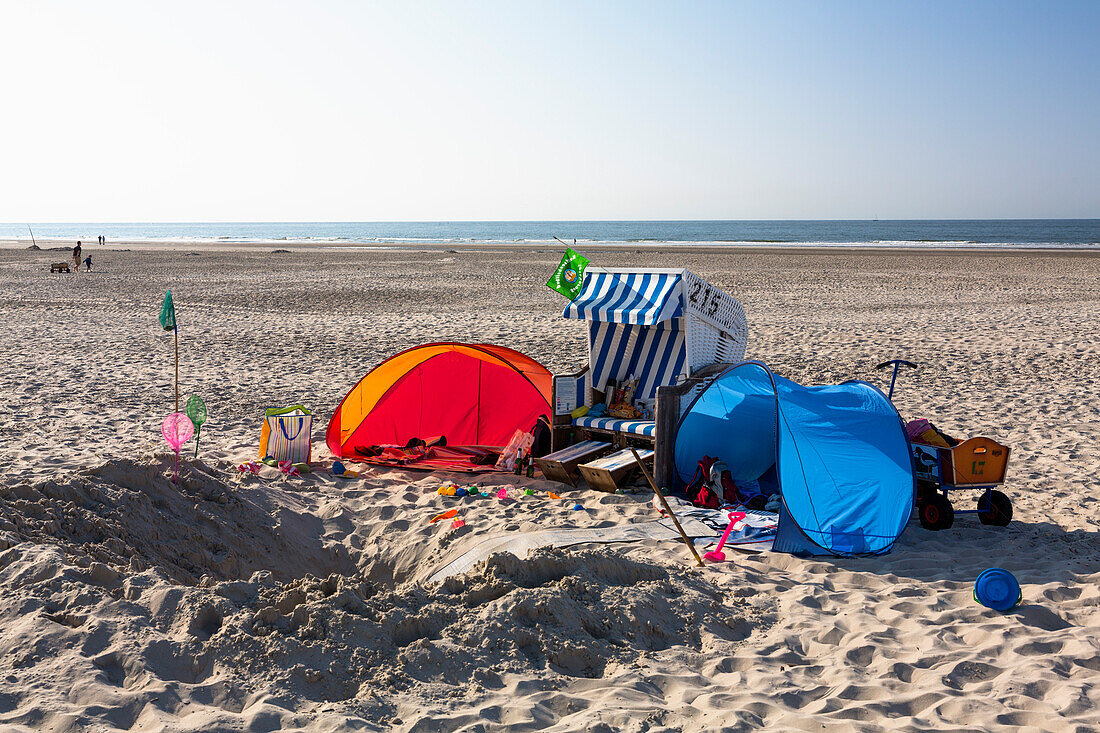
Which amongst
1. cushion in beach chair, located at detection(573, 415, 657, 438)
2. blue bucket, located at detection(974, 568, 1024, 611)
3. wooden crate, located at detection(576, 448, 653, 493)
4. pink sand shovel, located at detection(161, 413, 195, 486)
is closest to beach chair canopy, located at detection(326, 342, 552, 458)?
cushion in beach chair, located at detection(573, 415, 657, 438)

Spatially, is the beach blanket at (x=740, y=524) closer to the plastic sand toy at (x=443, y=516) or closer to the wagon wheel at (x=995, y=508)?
the wagon wheel at (x=995, y=508)

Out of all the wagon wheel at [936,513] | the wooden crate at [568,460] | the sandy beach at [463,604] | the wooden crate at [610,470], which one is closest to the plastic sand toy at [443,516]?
the sandy beach at [463,604]

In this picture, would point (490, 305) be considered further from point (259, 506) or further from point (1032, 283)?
point (1032, 283)

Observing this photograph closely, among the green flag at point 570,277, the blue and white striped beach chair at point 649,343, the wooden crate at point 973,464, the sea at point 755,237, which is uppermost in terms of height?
the sea at point 755,237

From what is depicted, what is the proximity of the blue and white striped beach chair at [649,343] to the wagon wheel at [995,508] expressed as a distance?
241 centimetres

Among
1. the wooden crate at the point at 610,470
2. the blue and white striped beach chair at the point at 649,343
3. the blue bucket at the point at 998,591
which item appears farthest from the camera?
the blue and white striped beach chair at the point at 649,343

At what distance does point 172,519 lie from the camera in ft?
18.8

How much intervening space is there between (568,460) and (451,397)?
2.12 metres

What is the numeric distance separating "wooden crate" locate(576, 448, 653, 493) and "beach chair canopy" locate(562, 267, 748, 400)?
874 millimetres

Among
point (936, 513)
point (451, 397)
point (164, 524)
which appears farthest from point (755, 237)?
point (164, 524)

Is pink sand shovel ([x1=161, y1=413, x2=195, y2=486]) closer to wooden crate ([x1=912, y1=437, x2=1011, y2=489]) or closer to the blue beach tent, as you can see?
the blue beach tent

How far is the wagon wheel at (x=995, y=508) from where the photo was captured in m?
6.32

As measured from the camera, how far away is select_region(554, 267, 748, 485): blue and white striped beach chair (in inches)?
293

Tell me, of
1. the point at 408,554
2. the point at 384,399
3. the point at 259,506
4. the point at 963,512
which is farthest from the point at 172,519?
the point at 963,512
